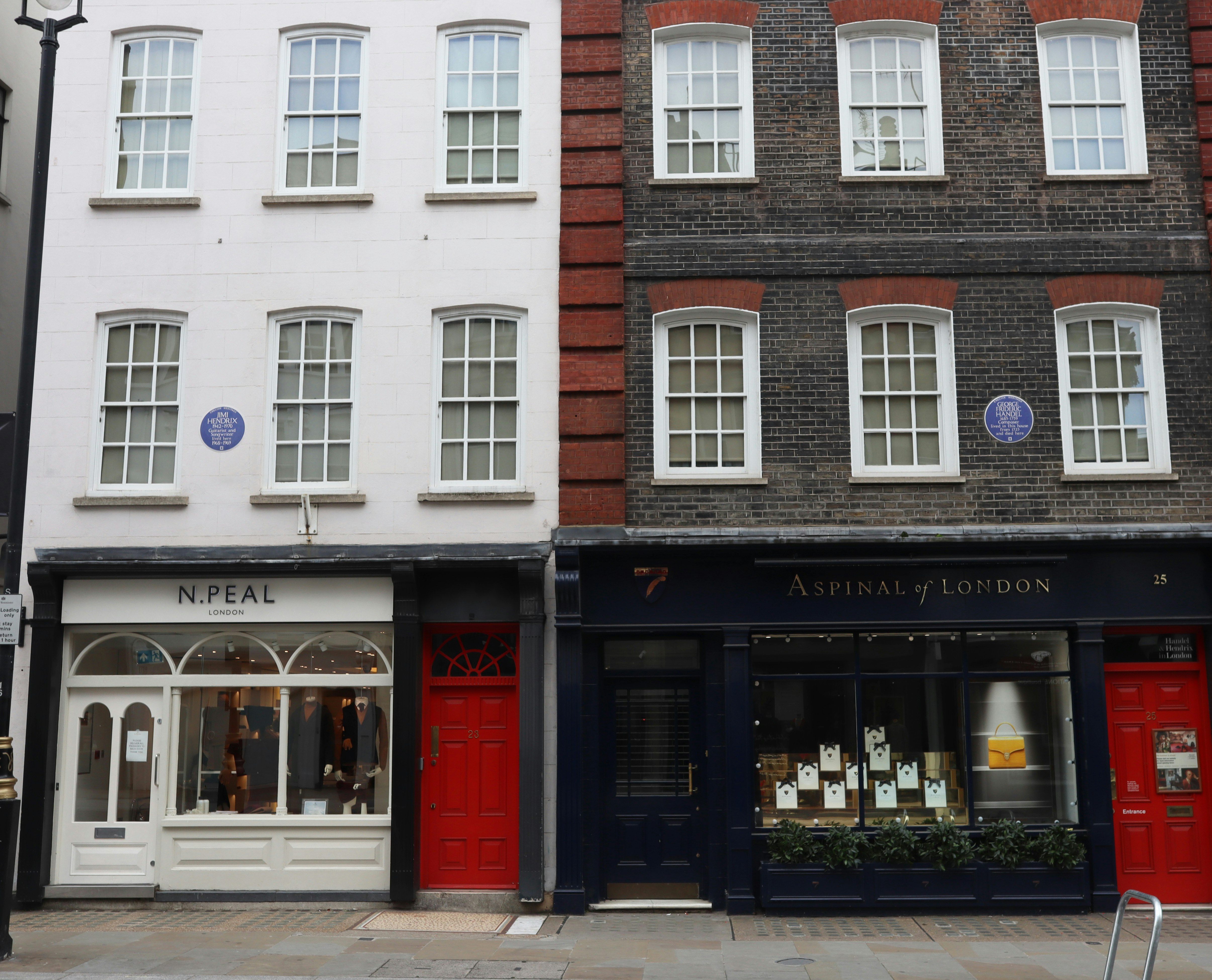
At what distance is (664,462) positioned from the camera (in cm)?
1174

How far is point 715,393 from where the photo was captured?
38.9 feet

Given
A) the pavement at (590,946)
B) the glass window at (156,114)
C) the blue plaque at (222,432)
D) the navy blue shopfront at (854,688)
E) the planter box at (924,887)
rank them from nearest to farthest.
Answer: the pavement at (590,946) → the planter box at (924,887) → the navy blue shopfront at (854,688) → the blue plaque at (222,432) → the glass window at (156,114)

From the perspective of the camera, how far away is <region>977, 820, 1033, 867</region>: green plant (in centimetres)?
1089

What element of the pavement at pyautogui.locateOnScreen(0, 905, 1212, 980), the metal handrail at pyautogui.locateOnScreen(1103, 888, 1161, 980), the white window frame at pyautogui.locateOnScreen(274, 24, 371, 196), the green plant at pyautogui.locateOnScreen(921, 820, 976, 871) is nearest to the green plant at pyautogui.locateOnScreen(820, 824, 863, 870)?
the pavement at pyautogui.locateOnScreen(0, 905, 1212, 980)

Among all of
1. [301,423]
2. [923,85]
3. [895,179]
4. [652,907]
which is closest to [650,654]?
[652,907]

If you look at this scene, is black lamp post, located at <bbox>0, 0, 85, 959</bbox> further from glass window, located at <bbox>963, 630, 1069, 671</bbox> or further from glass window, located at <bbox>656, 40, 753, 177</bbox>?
glass window, located at <bbox>963, 630, 1069, 671</bbox>

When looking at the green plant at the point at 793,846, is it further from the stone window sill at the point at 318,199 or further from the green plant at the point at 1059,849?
the stone window sill at the point at 318,199

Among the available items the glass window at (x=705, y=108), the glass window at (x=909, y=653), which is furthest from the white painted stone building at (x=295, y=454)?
the glass window at (x=909, y=653)

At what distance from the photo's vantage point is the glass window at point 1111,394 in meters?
11.7

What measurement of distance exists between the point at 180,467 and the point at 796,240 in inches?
287

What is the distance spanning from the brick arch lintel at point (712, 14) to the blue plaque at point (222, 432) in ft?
21.7

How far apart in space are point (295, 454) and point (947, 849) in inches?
319

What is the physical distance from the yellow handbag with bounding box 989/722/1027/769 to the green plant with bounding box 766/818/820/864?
84.3 inches

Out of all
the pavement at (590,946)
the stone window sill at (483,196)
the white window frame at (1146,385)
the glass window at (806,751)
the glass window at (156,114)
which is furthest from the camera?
the glass window at (156,114)
